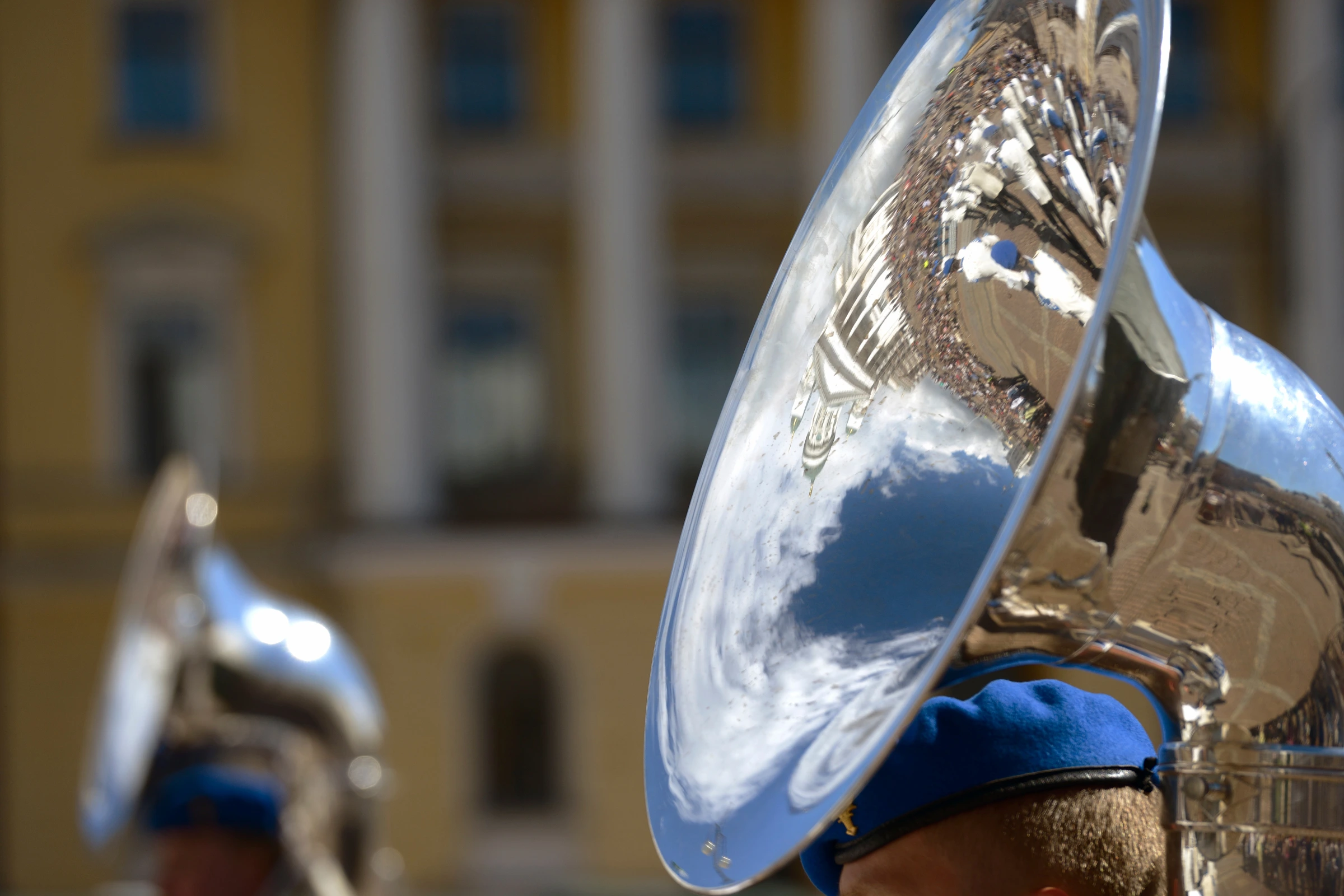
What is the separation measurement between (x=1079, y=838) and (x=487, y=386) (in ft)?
61.7

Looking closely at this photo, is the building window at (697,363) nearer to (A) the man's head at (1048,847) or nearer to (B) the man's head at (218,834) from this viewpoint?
(B) the man's head at (218,834)

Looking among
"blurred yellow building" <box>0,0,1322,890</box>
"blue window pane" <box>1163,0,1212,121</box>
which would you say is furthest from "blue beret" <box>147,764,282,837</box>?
"blue window pane" <box>1163,0,1212,121</box>

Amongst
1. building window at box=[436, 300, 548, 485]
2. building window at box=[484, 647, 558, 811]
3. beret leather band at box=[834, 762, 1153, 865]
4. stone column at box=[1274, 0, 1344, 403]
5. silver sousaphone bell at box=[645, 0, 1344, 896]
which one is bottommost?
building window at box=[484, 647, 558, 811]

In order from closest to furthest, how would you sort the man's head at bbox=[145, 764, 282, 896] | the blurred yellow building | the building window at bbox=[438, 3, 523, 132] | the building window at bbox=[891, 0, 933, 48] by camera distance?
1. the man's head at bbox=[145, 764, 282, 896]
2. the blurred yellow building
3. the building window at bbox=[438, 3, 523, 132]
4. the building window at bbox=[891, 0, 933, 48]

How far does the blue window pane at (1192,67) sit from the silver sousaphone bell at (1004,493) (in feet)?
62.7

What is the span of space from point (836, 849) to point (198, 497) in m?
2.88

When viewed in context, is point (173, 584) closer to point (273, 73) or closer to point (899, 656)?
point (899, 656)

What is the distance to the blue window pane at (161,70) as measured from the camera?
19.2 metres

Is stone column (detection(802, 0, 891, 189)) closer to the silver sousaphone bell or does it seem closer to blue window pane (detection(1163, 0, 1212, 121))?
blue window pane (detection(1163, 0, 1212, 121))

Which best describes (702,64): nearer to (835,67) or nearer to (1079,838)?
(835,67)

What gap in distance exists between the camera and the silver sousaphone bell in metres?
1.00

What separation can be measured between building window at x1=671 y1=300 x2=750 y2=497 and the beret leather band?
18.7 m

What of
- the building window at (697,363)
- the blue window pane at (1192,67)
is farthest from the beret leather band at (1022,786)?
the blue window pane at (1192,67)

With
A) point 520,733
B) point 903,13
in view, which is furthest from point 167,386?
point 903,13
